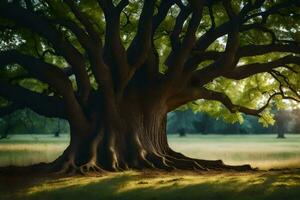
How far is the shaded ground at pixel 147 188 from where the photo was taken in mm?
13078

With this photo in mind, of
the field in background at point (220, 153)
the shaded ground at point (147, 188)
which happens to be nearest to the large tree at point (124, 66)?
the shaded ground at point (147, 188)

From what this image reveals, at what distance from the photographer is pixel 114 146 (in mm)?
20422

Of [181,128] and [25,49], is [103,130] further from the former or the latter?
[181,128]

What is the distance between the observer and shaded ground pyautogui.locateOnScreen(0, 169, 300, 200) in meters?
13.1

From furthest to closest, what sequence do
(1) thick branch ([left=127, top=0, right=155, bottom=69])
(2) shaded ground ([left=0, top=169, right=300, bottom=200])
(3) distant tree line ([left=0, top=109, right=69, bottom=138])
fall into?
(3) distant tree line ([left=0, top=109, right=69, bottom=138]) < (1) thick branch ([left=127, top=0, right=155, bottom=69]) < (2) shaded ground ([left=0, top=169, right=300, bottom=200])

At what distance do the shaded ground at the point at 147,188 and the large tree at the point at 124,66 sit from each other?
2763 millimetres

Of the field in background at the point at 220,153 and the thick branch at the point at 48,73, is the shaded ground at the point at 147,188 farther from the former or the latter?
the field in background at the point at 220,153

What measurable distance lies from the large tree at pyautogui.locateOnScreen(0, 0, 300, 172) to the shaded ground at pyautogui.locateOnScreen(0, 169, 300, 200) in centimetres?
276

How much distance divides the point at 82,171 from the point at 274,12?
10.7 meters

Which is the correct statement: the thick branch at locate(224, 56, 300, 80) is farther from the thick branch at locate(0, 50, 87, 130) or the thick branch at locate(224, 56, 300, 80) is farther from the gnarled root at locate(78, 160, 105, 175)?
the gnarled root at locate(78, 160, 105, 175)

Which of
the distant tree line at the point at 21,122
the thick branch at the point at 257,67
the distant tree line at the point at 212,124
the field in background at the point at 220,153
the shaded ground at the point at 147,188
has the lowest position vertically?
the shaded ground at the point at 147,188

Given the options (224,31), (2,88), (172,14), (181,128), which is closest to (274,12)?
(224,31)

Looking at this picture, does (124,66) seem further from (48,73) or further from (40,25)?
(40,25)

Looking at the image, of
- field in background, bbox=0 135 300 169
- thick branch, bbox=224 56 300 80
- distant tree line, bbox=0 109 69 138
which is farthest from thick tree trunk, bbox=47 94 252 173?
distant tree line, bbox=0 109 69 138
